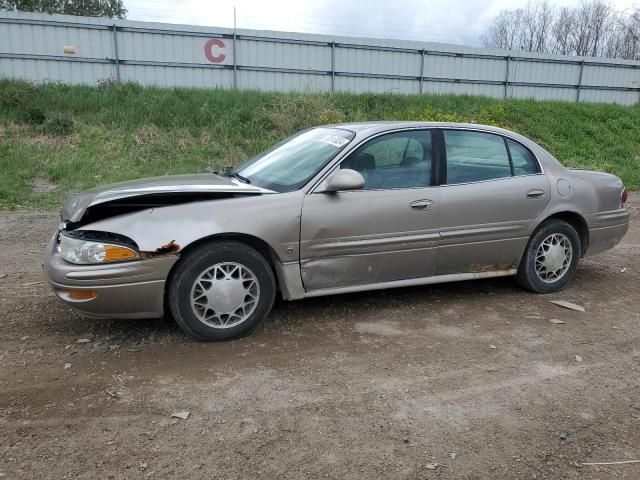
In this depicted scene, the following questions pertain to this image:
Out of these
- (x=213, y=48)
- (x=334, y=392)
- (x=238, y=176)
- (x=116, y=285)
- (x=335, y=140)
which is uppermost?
(x=213, y=48)

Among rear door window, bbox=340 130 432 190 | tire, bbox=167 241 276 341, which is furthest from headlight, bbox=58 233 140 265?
rear door window, bbox=340 130 432 190

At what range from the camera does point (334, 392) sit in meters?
3.23

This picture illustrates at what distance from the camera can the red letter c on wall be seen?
15.4m

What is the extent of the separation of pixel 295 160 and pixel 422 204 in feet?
3.53

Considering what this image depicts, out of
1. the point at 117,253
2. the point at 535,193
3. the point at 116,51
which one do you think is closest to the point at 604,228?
the point at 535,193

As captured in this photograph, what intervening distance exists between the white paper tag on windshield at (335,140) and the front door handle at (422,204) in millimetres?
707

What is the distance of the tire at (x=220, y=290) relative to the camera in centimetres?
370

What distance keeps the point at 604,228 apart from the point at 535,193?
93cm

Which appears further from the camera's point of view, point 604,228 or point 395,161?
point 604,228

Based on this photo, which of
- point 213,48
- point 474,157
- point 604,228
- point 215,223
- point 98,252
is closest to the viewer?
point 98,252

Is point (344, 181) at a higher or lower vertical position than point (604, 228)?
higher

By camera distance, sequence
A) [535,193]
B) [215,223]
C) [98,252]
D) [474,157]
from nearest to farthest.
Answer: [98,252] → [215,223] → [474,157] → [535,193]

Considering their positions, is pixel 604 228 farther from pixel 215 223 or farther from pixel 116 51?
pixel 116 51

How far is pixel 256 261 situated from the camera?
12.7 ft
